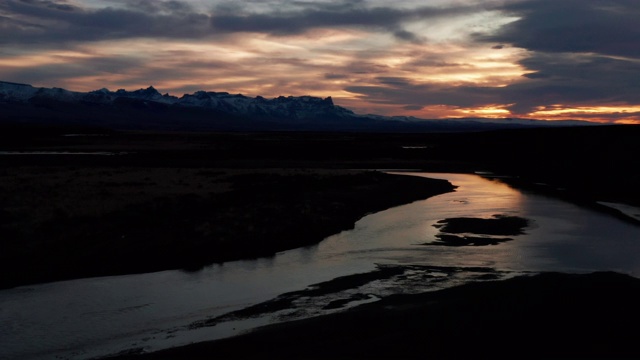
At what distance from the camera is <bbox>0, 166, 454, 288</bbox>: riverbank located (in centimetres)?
2259

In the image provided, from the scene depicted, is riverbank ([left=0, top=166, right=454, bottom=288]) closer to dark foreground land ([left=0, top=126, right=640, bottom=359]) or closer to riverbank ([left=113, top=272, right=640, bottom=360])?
dark foreground land ([left=0, top=126, right=640, bottom=359])

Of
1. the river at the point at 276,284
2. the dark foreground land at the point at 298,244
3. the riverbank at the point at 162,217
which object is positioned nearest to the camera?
the dark foreground land at the point at 298,244

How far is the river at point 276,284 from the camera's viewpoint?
1518 centimetres

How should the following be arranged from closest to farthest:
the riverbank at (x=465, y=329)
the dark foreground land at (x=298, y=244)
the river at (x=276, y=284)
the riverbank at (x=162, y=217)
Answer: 1. the riverbank at (x=465, y=329)
2. the dark foreground land at (x=298, y=244)
3. the river at (x=276, y=284)
4. the riverbank at (x=162, y=217)

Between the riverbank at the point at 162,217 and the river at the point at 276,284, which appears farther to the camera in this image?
the riverbank at the point at 162,217

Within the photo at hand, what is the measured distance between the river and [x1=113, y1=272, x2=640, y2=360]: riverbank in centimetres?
100

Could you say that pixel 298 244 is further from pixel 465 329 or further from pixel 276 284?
pixel 465 329

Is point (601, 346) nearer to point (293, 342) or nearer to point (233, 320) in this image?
point (293, 342)

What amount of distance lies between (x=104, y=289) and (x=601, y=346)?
14.7 meters

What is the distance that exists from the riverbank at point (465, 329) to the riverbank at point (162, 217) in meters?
8.40

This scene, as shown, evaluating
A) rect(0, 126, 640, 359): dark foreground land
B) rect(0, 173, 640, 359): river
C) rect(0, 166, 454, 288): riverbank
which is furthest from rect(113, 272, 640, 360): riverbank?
rect(0, 166, 454, 288): riverbank

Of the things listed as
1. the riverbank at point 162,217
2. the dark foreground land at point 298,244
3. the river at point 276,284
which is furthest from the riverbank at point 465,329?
the riverbank at point 162,217

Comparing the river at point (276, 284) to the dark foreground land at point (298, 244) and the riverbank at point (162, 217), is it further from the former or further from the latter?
the riverbank at point (162, 217)

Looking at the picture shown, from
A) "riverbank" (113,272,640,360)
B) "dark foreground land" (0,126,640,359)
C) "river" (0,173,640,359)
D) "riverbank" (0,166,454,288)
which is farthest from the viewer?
"riverbank" (0,166,454,288)
